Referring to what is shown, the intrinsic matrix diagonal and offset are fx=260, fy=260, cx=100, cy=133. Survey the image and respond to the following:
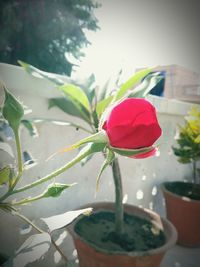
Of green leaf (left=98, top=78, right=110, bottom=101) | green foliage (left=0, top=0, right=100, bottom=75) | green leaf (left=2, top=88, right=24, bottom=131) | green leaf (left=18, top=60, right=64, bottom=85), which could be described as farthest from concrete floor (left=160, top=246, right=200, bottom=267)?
green foliage (left=0, top=0, right=100, bottom=75)

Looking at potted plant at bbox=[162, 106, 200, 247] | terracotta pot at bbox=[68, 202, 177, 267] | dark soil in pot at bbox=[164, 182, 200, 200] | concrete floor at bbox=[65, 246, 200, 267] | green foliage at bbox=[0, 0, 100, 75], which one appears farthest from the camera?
green foliage at bbox=[0, 0, 100, 75]

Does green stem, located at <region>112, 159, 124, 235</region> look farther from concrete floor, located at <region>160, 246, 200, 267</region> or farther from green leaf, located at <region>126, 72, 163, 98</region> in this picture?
concrete floor, located at <region>160, 246, 200, 267</region>

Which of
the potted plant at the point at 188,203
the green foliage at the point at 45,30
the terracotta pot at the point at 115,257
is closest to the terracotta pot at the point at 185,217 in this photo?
the potted plant at the point at 188,203

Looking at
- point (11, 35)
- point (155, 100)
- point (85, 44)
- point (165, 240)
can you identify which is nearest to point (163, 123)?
point (155, 100)

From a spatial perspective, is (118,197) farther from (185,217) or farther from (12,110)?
(185,217)

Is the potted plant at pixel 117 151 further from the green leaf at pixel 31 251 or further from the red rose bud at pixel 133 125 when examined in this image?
the green leaf at pixel 31 251

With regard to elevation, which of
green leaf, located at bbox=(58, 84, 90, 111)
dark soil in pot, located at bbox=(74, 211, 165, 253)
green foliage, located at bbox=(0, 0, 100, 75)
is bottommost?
dark soil in pot, located at bbox=(74, 211, 165, 253)

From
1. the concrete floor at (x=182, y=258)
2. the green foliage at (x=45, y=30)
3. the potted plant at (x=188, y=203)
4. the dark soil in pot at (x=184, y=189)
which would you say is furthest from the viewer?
the green foliage at (x=45, y=30)

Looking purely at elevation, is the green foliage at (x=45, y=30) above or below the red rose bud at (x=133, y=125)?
above
